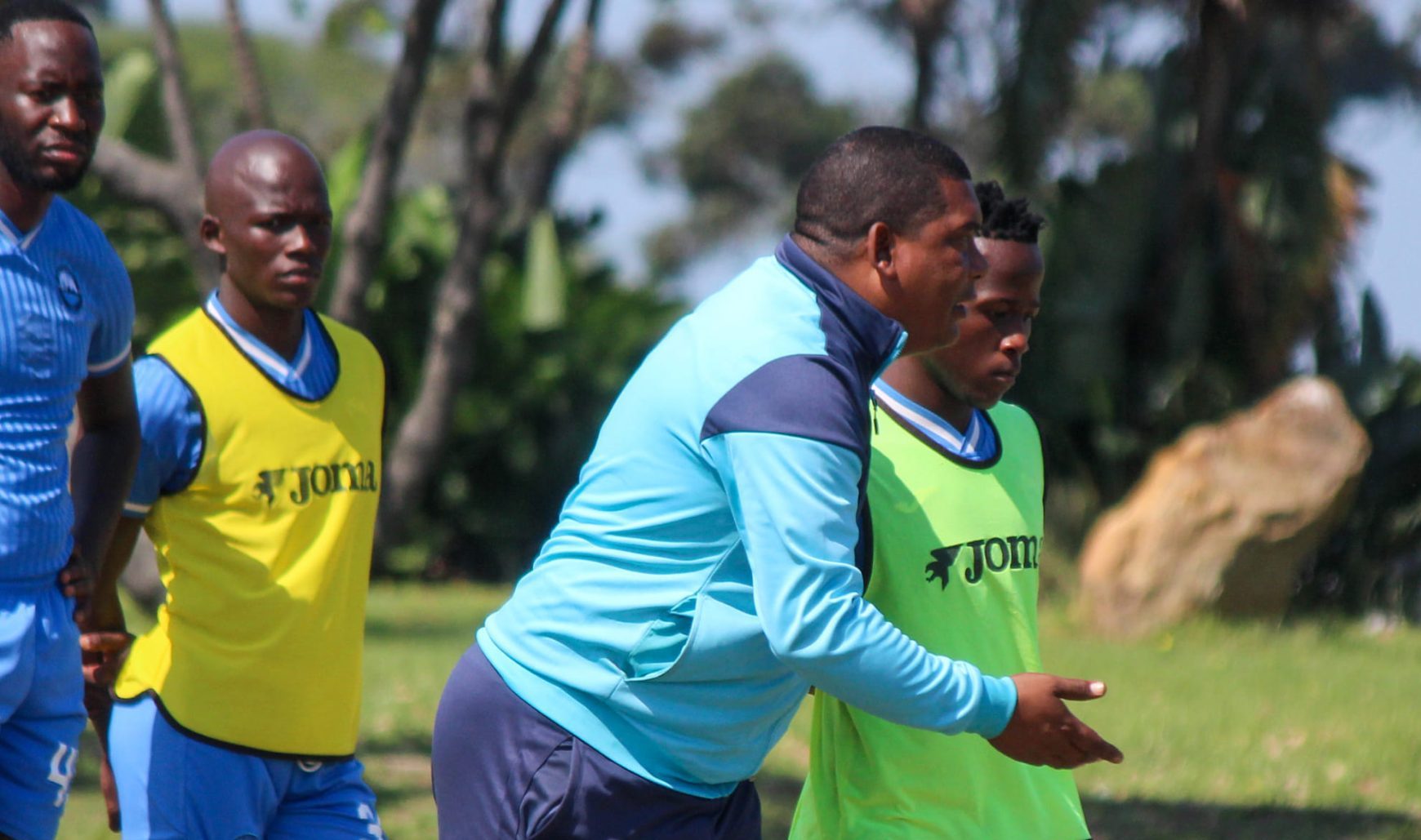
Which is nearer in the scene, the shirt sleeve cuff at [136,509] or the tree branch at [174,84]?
the shirt sleeve cuff at [136,509]

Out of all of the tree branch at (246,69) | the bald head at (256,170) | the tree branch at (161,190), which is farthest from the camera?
the tree branch at (246,69)

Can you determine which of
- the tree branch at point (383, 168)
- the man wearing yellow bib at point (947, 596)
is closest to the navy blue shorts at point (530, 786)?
the man wearing yellow bib at point (947, 596)

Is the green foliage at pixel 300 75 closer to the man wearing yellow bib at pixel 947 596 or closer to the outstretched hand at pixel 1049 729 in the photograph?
the man wearing yellow bib at pixel 947 596

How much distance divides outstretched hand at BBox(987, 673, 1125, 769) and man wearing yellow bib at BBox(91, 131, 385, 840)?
1.69 metres

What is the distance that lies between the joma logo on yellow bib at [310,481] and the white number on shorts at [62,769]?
2.18 ft

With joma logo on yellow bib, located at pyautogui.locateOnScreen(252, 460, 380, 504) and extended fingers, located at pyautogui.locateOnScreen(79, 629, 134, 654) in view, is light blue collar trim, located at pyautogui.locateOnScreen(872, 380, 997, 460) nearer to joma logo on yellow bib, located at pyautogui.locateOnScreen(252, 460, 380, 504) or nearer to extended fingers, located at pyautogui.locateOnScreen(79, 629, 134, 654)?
joma logo on yellow bib, located at pyautogui.locateOnScreen(252, 460, 380, 504)

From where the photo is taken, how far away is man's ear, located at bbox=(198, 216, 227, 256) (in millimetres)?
4086

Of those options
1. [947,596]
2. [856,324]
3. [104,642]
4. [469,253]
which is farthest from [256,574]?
[469,253]

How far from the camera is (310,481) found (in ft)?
12.7

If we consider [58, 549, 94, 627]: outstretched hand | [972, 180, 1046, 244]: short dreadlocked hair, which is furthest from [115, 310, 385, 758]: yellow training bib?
[972, 180, 1046, 244]: short dreadlocked hair

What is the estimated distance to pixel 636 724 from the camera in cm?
288

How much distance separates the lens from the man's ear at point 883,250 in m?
2.80

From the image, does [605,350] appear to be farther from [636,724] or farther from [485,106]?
[636,724]

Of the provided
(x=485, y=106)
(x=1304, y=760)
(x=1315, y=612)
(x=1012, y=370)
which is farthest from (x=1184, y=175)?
(x=1012, y=370)
